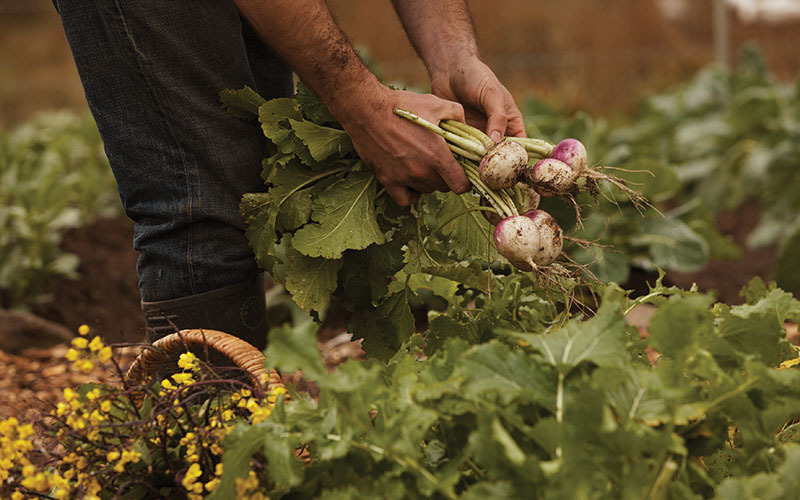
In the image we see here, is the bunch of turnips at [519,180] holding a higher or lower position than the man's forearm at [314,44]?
lower

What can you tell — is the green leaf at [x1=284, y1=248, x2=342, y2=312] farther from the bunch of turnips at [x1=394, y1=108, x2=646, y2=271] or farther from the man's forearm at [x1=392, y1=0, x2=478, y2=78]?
the man's forearm at [x1=392, y1=0, x2=478, y2=78]

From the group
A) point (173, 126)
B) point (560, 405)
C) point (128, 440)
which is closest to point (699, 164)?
point (173, 126)

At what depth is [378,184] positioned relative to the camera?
2.16m

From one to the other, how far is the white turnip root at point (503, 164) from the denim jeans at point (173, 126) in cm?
69

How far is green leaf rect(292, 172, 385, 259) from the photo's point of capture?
200cm

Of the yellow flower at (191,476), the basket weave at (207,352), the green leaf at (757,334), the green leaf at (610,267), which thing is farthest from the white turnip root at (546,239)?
the green leaf at (610,267)

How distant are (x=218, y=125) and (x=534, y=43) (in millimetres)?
10000

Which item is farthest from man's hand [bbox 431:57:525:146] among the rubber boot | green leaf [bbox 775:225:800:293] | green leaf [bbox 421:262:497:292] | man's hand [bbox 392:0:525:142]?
green leaf [bbox 775:225:800:293]

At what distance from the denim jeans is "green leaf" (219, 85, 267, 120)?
0.03 meters

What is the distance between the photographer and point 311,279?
2.12 m

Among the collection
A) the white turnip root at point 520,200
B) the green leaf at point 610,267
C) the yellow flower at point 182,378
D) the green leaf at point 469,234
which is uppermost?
the white turnip root at point 520,200

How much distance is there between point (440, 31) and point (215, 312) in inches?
39.8

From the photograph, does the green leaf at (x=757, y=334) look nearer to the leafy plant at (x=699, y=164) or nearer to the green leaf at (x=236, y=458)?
the leafy plant at (x=699, y=164)

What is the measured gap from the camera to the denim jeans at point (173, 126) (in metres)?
2.04
